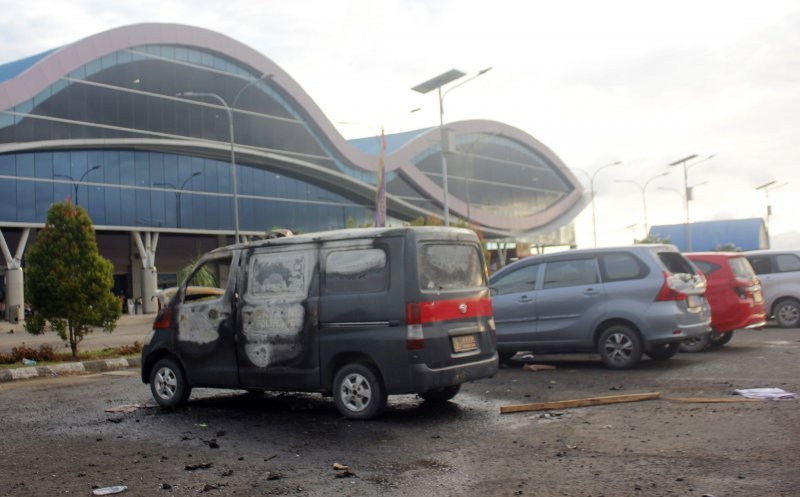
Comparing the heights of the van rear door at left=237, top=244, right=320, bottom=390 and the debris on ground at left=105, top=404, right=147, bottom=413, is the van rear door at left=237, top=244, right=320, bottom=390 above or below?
above

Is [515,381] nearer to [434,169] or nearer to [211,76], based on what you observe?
[211,76]

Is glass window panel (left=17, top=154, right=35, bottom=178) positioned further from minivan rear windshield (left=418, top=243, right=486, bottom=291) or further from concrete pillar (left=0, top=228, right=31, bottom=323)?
minivan rear windshield (left=418, top=243, right=486, bottom=291)

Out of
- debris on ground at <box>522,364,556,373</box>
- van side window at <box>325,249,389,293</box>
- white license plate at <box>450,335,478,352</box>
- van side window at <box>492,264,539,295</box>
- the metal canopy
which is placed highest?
the metal canopy

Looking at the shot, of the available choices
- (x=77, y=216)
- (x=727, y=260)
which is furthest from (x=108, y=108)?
(x=727, y=260)

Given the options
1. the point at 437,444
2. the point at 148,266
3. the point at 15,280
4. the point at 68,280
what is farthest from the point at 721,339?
the point at 148,266

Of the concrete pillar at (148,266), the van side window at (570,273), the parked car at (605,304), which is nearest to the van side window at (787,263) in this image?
the parked car at (605,304)

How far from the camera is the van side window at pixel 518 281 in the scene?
12227 millimetres

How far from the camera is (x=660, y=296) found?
11016mm

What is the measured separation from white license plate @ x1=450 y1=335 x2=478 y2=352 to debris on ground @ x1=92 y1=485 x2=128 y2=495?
12.1ft

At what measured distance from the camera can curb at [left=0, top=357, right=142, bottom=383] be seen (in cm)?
1362

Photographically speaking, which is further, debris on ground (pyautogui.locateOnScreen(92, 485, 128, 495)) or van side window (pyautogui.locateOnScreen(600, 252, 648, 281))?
van side window (pyautogui.locateOnScreen(600, 252, 648, 281))

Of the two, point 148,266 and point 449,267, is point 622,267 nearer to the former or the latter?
point 449,267

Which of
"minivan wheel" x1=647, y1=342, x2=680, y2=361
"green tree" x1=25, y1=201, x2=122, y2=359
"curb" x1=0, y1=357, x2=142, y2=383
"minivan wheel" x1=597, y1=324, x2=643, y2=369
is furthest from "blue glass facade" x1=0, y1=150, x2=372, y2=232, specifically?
"minivan wheel" x1=647, y1=342, x2=680, y2=361

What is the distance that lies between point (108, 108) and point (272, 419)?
38.6 meters
